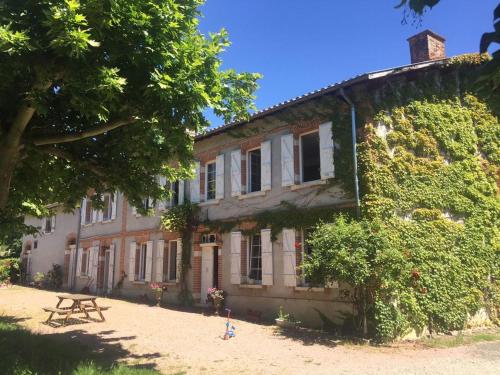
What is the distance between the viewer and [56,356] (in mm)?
7270

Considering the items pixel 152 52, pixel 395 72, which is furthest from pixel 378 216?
pixel 152 52

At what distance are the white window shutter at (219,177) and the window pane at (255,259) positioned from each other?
214 cm

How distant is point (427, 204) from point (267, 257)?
15.7 feet

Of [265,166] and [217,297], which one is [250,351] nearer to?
[217,297]

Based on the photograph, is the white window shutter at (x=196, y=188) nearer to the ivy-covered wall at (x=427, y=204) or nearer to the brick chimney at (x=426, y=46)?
the ivy-covered wall at (x=427, y=204)

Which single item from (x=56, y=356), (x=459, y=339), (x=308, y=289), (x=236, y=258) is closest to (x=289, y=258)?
(x=308, y=289)

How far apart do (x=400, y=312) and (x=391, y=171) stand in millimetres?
3516

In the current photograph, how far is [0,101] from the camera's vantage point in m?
6.68

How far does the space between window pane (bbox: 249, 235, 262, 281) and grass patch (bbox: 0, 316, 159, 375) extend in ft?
18.6

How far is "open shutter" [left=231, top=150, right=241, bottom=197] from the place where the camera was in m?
14.8

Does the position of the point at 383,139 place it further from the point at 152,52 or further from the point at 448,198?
the point at 152,52

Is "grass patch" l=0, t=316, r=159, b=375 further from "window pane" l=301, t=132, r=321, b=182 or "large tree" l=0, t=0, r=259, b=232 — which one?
"window pane" l=301, t=132, r=321, b=182

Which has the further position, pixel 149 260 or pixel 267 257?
pixel 149 260

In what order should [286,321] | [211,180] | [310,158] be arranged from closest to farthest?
[286,321] → [310,158] → [211,180]
